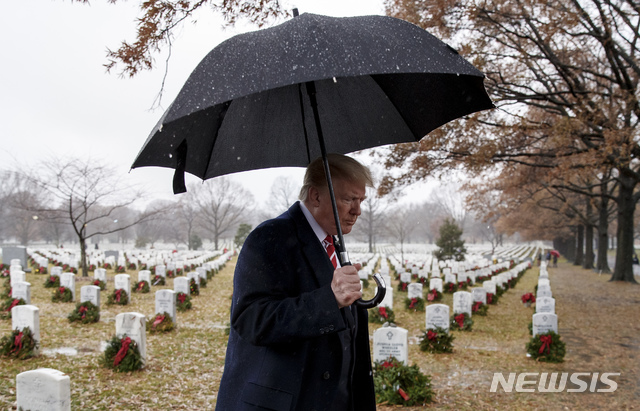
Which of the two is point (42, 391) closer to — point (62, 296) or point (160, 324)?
point (160, 324)

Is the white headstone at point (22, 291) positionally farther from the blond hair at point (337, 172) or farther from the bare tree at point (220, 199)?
the bare tree at point (220, 199)

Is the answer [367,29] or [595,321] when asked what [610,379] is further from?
[367,29]

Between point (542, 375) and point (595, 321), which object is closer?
point (542, 375)

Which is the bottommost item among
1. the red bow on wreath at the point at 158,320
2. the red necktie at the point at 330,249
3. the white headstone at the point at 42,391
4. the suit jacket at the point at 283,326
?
the red bow on wreath at the point at 158,320

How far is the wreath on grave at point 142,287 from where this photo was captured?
14986mm

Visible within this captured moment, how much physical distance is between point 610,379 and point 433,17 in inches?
275

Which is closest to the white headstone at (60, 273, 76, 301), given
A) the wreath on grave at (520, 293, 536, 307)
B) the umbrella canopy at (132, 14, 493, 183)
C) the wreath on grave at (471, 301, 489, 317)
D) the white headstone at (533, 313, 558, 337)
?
the wreath on grave at (471, 301, 489, 317)

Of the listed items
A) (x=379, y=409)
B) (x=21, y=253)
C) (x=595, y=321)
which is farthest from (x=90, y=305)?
(x=21, y=253)

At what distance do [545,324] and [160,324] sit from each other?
283 inches

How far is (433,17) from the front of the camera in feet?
30.4

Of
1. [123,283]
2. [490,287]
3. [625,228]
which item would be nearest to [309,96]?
[123,283]

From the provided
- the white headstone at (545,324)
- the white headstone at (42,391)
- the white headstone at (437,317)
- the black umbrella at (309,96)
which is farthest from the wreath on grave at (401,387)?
the black umbrella at (309,96)

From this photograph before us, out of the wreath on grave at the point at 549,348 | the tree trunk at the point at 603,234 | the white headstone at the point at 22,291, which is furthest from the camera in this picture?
the tree trunk at the point at 603,234

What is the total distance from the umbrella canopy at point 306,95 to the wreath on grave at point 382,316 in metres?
7.99
